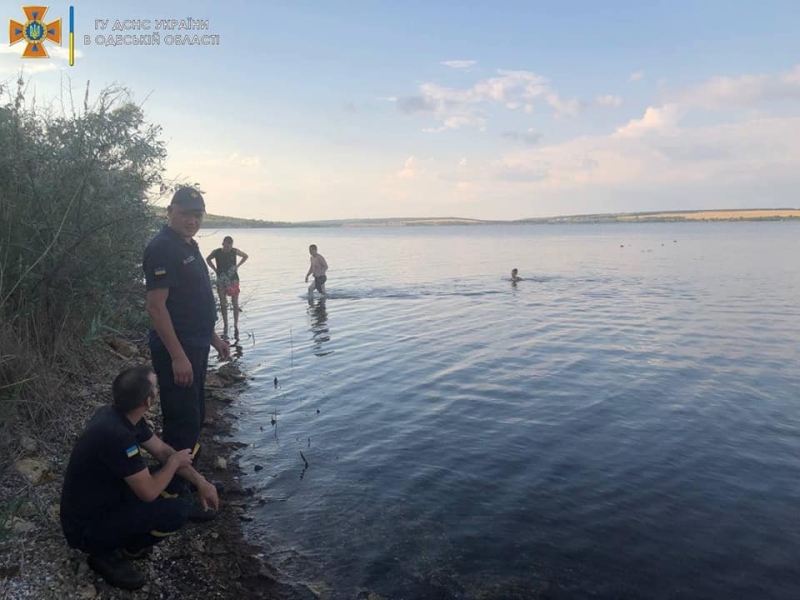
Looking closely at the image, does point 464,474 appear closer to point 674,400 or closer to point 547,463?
point 547,463

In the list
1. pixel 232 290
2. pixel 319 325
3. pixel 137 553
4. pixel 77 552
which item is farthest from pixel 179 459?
pixel 319 325

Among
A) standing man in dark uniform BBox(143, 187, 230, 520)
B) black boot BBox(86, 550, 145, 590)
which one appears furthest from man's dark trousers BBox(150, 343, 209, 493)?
black boot BBox(86, 550, 145, 590)

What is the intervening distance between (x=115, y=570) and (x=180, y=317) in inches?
78.9

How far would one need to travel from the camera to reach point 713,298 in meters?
22.1

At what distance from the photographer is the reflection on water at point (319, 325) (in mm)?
13594

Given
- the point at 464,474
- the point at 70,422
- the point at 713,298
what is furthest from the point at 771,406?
the point at 713,298

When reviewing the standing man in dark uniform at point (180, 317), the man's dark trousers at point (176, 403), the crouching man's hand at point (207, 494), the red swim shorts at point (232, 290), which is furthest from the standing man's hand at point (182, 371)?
the red swim shorts at point (232, 290)

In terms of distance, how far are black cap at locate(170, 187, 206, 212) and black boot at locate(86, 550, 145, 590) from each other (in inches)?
109

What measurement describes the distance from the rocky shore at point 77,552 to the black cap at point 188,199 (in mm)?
2640

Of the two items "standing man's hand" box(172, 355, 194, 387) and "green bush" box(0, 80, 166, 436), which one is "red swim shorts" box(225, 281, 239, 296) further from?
"standing man's hand" box(172, 355, 194, 387)

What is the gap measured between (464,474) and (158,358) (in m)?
3.87

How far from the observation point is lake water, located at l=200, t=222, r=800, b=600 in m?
4.79

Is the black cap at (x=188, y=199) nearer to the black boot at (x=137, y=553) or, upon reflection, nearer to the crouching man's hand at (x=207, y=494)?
the crouching man's hand at (x=207, y=494)

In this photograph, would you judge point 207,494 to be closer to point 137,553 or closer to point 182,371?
point 137,553
